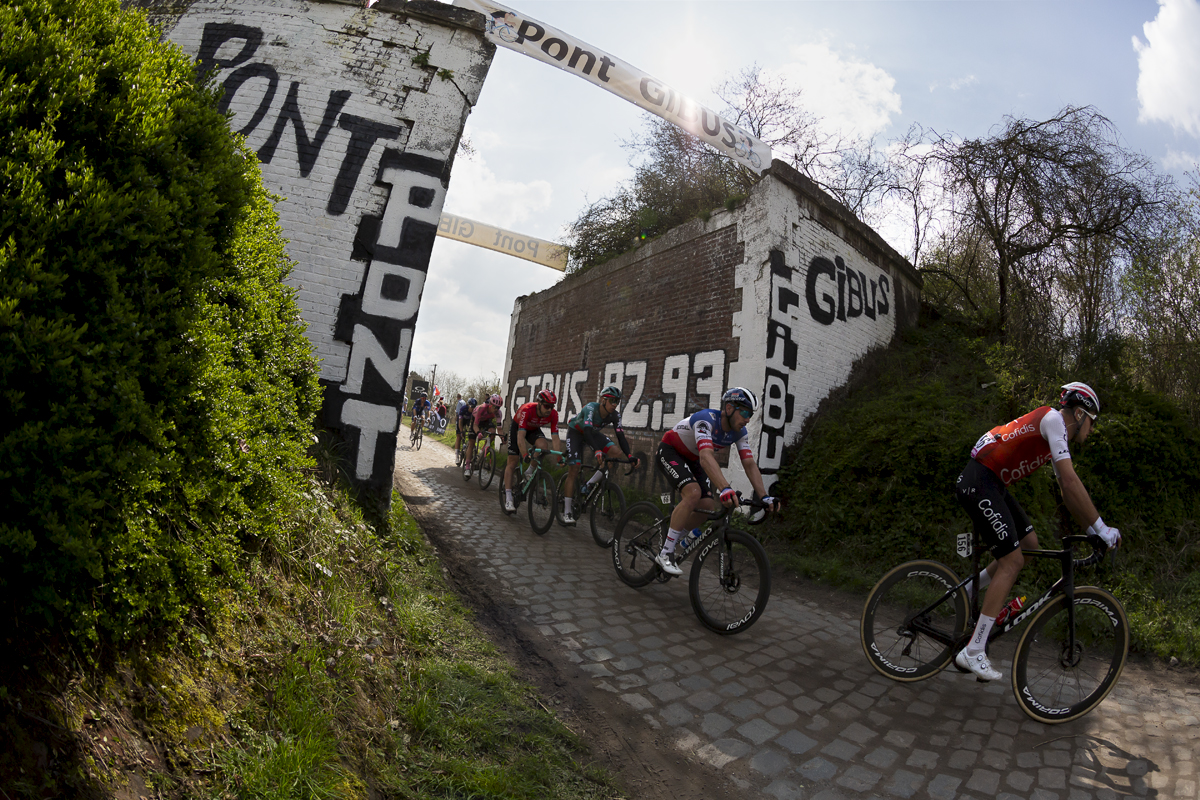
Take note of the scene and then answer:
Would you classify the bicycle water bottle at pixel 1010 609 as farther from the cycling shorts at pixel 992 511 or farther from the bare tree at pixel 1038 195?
the bare tree at pixel 1038 195

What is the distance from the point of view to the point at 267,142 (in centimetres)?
605

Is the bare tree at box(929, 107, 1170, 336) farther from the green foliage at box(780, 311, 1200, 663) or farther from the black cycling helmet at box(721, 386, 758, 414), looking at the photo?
the black cycling helmet at box(721, 386, 758, 414)

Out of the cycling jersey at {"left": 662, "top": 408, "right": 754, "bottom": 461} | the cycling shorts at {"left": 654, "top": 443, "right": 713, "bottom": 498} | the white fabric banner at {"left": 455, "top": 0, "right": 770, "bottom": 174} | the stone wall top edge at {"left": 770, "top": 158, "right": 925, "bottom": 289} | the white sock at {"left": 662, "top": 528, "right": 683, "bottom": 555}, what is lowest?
the white sock at {"left": 662, "top": 528, "right": 683, "bottom": 555}

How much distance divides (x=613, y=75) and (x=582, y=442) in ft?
17.6

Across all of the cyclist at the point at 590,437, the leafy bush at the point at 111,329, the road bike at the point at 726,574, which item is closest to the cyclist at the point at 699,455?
the road bike at the point at 726,574

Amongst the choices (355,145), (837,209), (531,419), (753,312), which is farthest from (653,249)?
(355,145)

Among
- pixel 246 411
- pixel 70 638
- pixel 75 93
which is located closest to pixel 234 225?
pixel 75 93

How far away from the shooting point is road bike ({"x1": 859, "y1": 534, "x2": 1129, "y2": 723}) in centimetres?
337

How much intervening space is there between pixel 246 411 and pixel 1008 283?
13093mm

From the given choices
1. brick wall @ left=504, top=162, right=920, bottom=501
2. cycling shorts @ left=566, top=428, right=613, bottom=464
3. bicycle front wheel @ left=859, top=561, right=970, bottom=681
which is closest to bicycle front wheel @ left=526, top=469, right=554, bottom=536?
cycling shorts @ left=566, top=428, right=613, bottom=464

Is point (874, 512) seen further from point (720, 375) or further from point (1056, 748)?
point (1056, 748)

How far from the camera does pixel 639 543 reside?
216 inches

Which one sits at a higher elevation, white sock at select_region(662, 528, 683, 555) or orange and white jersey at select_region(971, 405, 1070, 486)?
orange and white jersey at select_region(971, 405, 1070, 486)

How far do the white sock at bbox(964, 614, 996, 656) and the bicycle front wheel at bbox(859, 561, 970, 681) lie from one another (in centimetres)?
12
